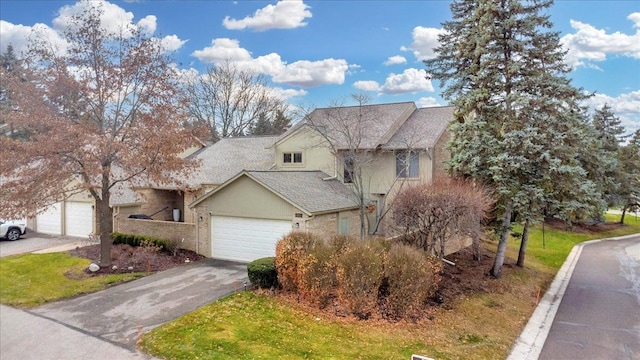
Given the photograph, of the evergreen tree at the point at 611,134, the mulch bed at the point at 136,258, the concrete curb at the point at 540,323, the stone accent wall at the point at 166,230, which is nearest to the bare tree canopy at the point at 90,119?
the mulch bed at the point at 136,258

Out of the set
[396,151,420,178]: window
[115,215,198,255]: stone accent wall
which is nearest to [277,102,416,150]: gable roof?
[396,151,420,178]: window

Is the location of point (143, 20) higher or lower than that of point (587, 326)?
higher

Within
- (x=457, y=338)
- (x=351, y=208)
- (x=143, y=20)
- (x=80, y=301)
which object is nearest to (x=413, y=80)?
(x=351, y=208)

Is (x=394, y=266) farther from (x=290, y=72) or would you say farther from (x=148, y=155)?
(x=290, y=72)

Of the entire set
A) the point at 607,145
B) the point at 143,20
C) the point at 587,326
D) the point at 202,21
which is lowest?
the point at 587,326

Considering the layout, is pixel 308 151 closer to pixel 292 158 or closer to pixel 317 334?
pixel 292 158

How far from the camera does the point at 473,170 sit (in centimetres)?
1619

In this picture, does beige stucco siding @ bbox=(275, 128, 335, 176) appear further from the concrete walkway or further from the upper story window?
the concrete walkway

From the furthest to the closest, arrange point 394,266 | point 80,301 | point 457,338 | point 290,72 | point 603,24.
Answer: point 290,72 → point 603,24 → point 80,301 → point 394,266 → point 457,338

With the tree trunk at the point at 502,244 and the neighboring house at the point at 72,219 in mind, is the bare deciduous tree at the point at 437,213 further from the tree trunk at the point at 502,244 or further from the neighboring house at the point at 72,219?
the neighboring house at the point at 72,219

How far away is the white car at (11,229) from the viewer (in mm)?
21344

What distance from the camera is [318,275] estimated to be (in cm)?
1177

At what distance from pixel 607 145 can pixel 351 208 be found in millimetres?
29509


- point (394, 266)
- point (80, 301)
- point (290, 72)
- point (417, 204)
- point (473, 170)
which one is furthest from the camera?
point (290, 72)
